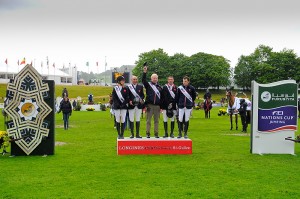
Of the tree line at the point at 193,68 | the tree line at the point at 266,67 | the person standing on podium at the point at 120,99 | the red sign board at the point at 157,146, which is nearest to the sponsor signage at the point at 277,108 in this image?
the red sign board at the point at 157,146

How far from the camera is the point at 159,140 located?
1238 centimetres

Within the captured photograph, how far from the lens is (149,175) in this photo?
9.29 m

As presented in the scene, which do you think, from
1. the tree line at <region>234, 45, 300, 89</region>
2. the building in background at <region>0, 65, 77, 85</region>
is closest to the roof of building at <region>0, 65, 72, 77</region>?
the building in background at <region>0, 65, 77, 85</region>

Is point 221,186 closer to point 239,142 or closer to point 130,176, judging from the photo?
point 130,176

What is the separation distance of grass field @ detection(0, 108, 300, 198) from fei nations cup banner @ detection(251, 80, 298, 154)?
0.60 m

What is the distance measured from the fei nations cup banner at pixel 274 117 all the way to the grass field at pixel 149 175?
60cm

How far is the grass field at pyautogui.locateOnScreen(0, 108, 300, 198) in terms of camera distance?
7.77 metres

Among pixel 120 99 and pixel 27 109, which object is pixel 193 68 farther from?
pixel 27 109

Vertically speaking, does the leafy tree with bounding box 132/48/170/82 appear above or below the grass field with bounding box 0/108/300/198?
above

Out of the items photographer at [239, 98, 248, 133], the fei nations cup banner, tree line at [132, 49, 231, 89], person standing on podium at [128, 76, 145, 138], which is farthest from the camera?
tree line at [132, 49, 231, 89]

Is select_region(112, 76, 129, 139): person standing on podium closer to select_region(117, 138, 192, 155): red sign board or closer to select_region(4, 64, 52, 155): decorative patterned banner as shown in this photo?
select_region(117, 138, 192, 155): red sign board

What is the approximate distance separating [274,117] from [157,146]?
149 inches

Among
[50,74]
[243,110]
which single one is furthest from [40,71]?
[243,110]

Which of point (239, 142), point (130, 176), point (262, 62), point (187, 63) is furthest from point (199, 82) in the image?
point (130, 176)
